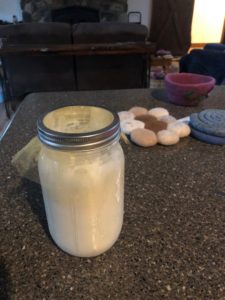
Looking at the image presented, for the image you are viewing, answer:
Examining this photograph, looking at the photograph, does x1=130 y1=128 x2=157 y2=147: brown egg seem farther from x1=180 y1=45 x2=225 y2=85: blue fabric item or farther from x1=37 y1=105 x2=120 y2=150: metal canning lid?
x1=180 y1=45 x2=225 y2=85: blue fabric item

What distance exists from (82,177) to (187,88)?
0.56 m

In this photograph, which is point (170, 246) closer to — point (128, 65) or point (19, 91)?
point (128, 65)

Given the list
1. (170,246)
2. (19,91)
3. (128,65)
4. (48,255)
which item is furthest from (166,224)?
(19,91)

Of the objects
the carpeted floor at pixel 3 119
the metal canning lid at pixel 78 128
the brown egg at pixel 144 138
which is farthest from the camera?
the carpeted floor at pixel 3 119

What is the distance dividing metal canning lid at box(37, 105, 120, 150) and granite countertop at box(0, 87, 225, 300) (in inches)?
6.0

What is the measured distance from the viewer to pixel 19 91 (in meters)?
2.36

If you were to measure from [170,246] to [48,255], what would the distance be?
16 cm

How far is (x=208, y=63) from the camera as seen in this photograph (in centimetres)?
202

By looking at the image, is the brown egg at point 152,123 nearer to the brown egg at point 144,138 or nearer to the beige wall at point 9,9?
the brown egg at point 144,138

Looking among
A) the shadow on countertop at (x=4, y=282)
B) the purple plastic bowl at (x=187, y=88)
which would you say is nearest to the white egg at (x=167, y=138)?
the purple plastic bowl at (x=187, y=88)

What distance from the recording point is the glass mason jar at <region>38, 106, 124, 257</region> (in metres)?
0.28

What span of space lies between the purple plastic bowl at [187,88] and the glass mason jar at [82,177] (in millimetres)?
484

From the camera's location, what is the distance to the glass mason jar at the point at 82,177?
0.28 m

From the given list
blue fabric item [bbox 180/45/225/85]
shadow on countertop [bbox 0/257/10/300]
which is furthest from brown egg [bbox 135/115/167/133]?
blue fabric item [bbox 180/45/225/85]
